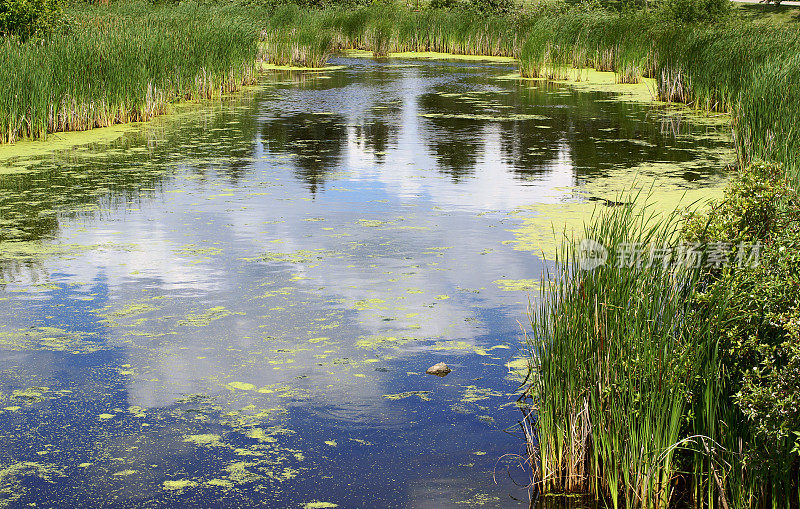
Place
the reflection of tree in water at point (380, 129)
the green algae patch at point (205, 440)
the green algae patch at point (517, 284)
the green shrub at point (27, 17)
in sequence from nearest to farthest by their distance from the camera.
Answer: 1. the green algae patch at point (205, 440)
2. the green algae patch at point (517, 284)
3. the reflection of tree in water at point (380, 129)
4. the green shrub at point (27, 17)

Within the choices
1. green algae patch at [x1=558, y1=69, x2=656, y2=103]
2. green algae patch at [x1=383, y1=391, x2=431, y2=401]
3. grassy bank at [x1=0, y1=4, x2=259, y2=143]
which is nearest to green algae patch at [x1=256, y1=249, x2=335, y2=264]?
green algae patch at [x1=383, y1=391, x2=431, y2=401]

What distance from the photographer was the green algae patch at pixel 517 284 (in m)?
6.57

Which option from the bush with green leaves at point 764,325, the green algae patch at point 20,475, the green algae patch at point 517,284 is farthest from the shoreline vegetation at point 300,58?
the green algae patch at point 20,475

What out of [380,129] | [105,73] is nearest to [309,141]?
[380,129]

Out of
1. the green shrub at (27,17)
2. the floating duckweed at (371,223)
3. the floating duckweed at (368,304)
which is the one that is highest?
the green shrub at (27,17)

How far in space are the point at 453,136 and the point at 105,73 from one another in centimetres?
544

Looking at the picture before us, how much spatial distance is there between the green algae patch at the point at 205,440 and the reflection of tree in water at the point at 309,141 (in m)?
6.04

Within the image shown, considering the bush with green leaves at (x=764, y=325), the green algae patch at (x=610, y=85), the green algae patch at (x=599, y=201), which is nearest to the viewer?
the bush with green leaves at (x=764, y=325)

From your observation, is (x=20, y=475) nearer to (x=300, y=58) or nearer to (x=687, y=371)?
(x=687, y=371)

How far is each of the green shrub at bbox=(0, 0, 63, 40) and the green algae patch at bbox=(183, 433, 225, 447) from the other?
11.8 metres

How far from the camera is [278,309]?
240 inches

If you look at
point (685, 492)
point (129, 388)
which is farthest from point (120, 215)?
point (685, 492)

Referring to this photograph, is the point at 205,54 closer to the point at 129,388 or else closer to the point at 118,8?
the point at 118,8

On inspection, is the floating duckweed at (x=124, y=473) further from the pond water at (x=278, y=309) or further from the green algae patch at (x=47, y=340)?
the green algae patch at (x=47, y=340)
